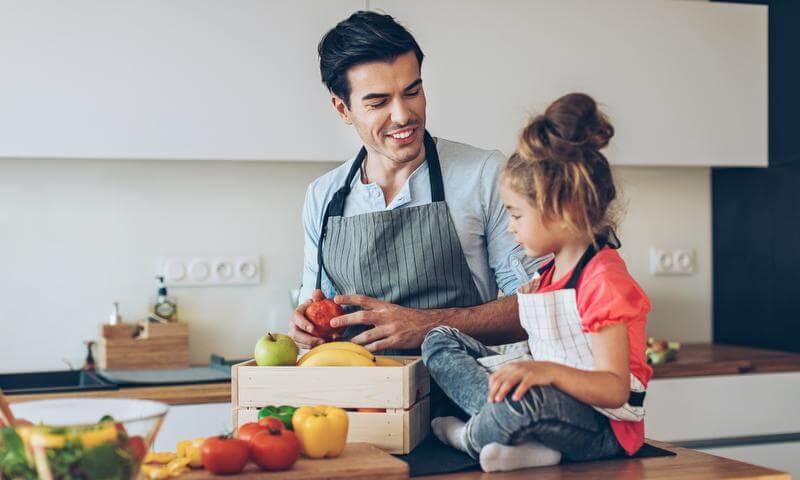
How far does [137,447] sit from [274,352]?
1.24ft

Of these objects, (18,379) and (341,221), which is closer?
(341,221)

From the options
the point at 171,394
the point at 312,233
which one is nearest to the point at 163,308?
the point at 171,394

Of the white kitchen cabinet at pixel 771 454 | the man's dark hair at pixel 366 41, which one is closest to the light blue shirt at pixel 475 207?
the man's dark hair at pixel 366 41

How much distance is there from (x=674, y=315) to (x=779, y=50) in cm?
97

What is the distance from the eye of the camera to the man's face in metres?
1.64

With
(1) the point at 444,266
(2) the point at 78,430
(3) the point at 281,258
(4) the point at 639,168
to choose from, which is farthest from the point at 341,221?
(4) the point at 639,168

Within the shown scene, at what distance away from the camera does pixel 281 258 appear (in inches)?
118

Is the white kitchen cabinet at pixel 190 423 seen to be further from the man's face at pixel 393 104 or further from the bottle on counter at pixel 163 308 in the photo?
the man's face at pixel 393 104

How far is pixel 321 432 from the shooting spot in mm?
1168

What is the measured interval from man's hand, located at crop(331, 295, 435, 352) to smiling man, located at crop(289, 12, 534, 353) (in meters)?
0.03

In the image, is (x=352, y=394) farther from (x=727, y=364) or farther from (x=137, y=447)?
(x=727, y=364)

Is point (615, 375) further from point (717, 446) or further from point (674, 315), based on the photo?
point (674, 315)

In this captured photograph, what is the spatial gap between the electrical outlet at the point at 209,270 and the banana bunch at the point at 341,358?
157cm

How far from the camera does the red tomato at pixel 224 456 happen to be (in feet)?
3.59
